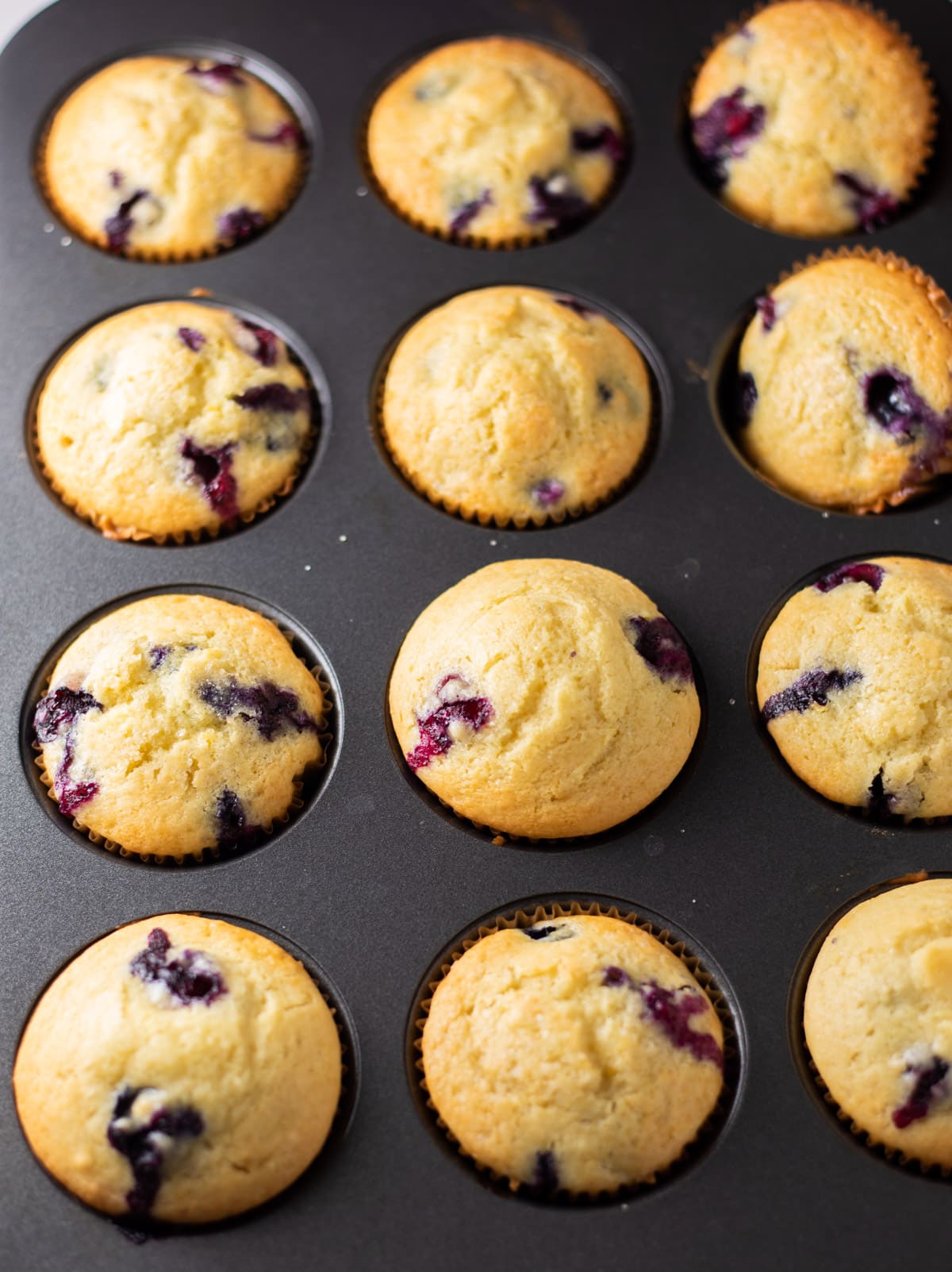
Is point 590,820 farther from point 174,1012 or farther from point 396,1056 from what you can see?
point 174,1012

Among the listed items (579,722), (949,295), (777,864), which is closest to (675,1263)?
(777,864)

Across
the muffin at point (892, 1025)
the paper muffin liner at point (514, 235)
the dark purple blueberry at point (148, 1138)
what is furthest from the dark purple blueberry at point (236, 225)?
the muffin at point (892, 1025)

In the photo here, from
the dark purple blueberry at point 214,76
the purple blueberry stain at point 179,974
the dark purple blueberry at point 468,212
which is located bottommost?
the purple blueberry stain at point 179,974

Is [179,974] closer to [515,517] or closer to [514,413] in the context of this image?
[515,517]

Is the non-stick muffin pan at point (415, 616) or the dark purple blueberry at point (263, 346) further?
the dark purple blueberry at point (263, 346)

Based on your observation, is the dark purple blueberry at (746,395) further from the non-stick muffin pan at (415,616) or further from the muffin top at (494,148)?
the muffin top at (494,148)

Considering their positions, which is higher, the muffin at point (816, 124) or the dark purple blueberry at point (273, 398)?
the muffin at point (816, 124)
